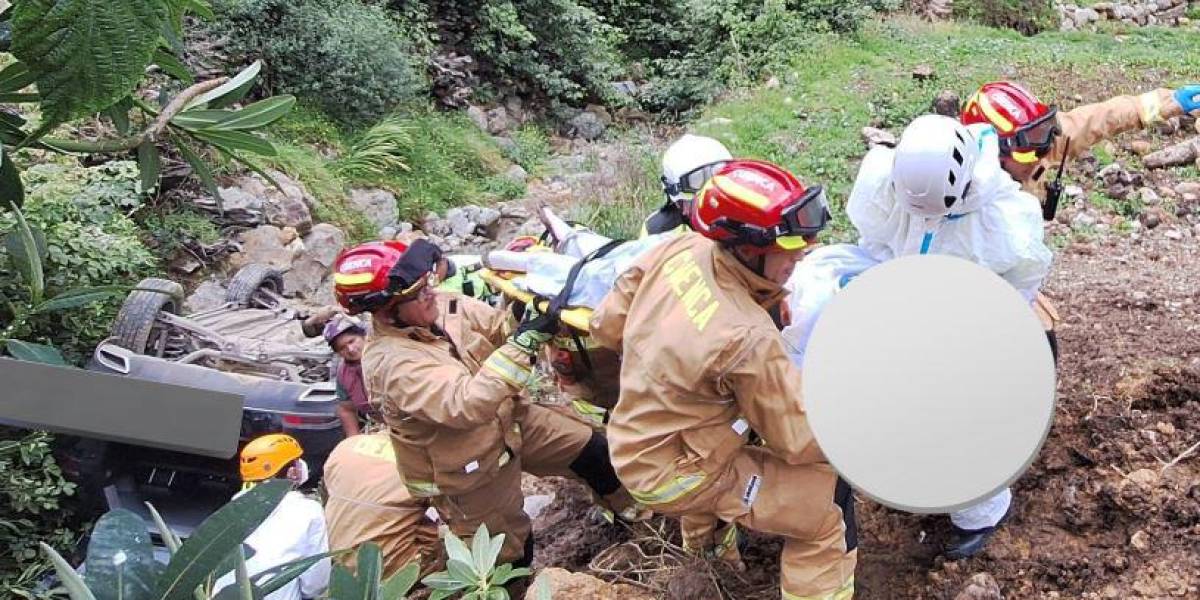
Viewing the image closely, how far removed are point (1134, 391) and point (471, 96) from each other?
36.9 feet

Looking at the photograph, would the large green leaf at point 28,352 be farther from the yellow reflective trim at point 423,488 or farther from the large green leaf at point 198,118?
the yellow reflective trim at point 423,488

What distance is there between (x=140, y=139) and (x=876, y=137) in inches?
300

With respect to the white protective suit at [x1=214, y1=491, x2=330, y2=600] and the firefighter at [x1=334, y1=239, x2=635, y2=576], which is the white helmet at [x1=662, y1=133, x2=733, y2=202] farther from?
the white protective suit at [x1=214, y1=491, x2=330, y2=600]

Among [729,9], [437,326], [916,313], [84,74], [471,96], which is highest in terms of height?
[84,74]

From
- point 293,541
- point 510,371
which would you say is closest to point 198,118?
point 510,371

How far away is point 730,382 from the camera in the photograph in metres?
2.46

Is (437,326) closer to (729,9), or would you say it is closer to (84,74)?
(84,74)

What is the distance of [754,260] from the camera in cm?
252

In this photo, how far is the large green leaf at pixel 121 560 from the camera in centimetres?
107

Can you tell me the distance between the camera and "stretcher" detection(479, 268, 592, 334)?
296cm

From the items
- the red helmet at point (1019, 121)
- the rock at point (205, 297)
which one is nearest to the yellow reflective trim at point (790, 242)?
the red helmet at point (1019, 121)

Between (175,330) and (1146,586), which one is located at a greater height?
(1146,586)

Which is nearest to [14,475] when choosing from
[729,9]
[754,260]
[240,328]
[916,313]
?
[240,328]

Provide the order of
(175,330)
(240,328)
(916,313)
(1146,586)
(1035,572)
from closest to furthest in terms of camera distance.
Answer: (916,313), (1146,586), (1035,572), (175,330), (240,328)
